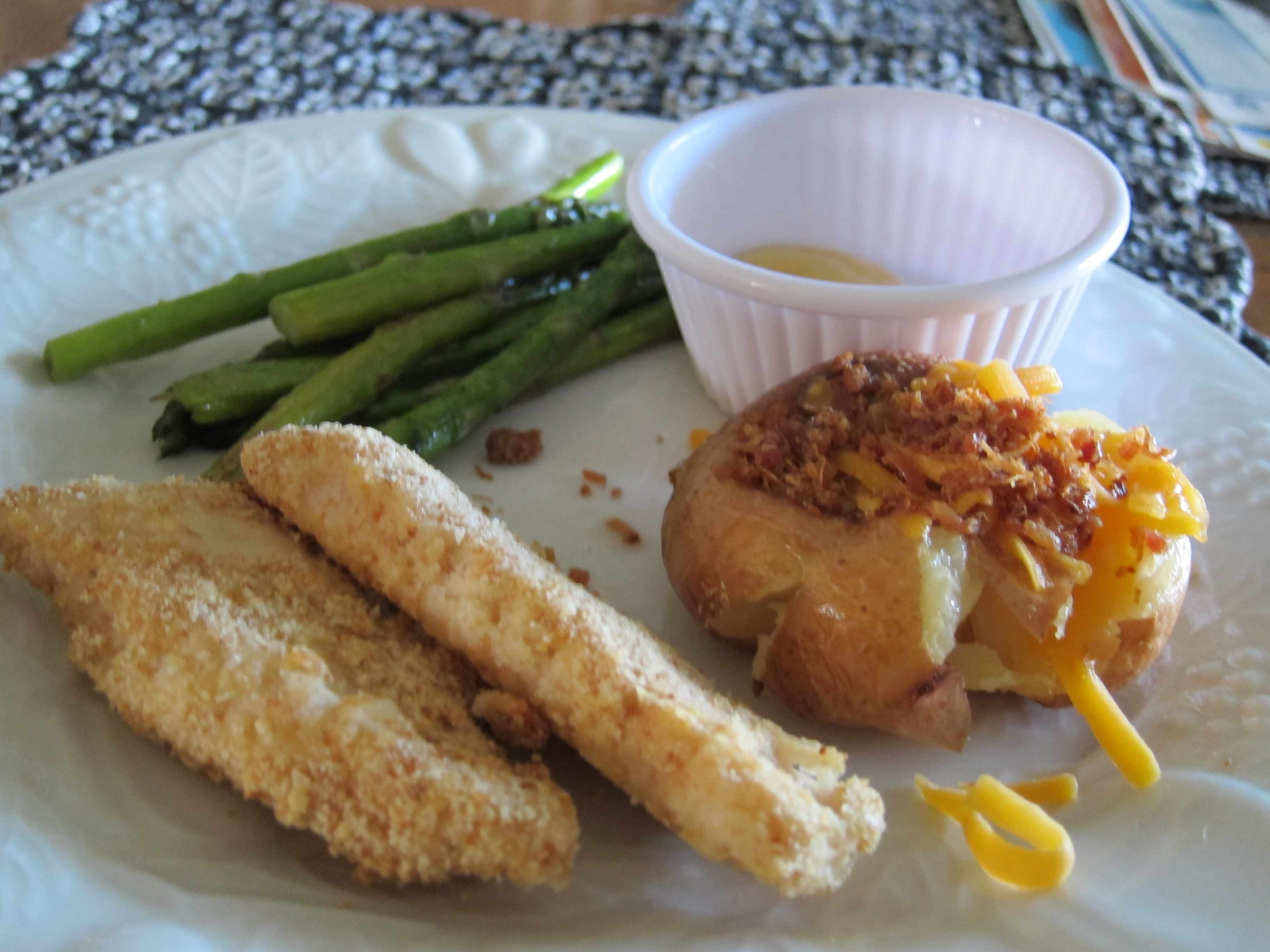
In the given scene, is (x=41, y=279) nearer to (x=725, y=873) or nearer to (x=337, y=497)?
(x=337, y=497)

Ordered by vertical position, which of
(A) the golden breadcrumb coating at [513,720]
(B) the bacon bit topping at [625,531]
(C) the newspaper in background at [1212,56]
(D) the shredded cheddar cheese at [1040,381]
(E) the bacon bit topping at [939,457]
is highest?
(A) the golden breadcrumb coating at [513,720]

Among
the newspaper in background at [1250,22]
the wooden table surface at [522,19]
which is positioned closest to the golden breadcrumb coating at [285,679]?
the wooden table surface at [522,19]

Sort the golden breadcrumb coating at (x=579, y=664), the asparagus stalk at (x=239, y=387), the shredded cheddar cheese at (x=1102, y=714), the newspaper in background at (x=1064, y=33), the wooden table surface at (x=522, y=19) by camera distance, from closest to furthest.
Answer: the golden breadcrumb coating at (x=579, y=664)
the shredded cheddar cheese at (x=1102, y=714)
the asparagus stalk at (x=239, y=387)
the wooden table surface at (x=522, y=19)
the newspaper in background at (x=1064, y=33)

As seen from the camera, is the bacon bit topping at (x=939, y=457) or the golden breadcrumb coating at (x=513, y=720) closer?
the golden breadcrumb coating at (x=513, y=720)

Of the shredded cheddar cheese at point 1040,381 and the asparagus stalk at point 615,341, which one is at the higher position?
the shredded cheddar cheese at point 1040,381

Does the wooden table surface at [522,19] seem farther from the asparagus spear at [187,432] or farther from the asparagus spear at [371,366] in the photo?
the asparagus spear at [187,432]

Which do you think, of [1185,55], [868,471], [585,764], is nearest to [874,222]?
[868,471]

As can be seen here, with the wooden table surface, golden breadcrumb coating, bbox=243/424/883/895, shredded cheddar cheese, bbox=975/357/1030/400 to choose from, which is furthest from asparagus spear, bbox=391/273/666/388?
the wooden table surface
